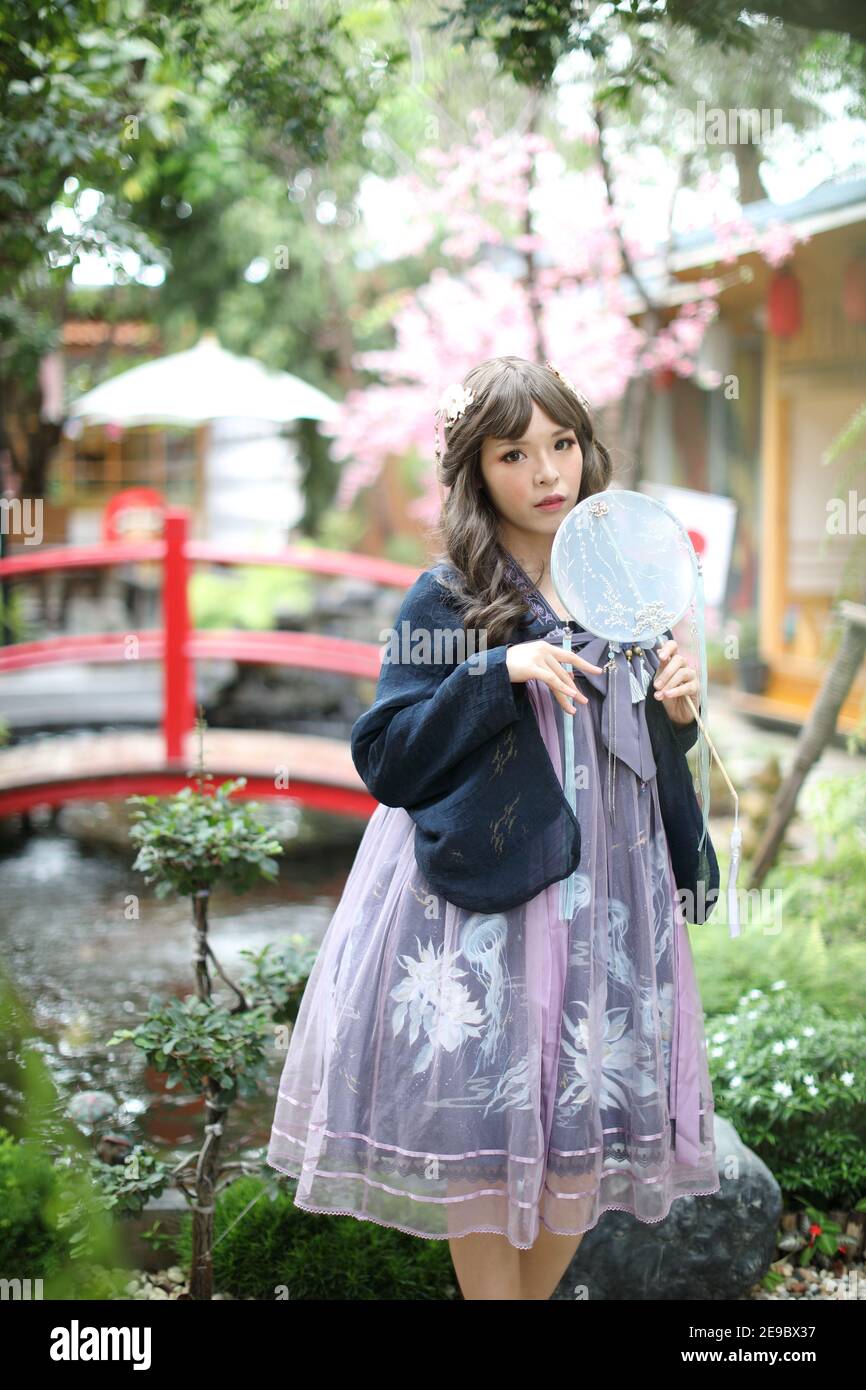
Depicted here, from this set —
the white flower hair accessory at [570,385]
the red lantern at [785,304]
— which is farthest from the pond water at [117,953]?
the red lantern at [785,304]

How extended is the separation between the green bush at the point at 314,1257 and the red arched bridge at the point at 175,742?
288 centimetres

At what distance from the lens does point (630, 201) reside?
7.14m

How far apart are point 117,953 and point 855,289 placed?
474 centimetres

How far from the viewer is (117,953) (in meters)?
4.95

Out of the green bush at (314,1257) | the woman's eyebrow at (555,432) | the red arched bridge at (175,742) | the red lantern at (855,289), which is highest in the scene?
the red lantern at (855,289)

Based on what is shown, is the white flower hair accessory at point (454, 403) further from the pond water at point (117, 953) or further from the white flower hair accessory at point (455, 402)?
the pond water at point (117, 953)

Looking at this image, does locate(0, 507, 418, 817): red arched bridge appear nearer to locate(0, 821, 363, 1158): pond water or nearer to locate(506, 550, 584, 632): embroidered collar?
locate(0, 821, 363, 1158): pond water

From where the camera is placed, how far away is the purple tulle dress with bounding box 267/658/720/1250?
6.26ft

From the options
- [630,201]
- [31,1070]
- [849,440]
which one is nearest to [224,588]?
[630,201]

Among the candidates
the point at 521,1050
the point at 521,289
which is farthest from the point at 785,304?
the point at 521,1050

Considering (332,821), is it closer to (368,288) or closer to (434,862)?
(434,862)

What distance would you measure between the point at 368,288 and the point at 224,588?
3245 mm

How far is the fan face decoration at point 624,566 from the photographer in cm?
194
